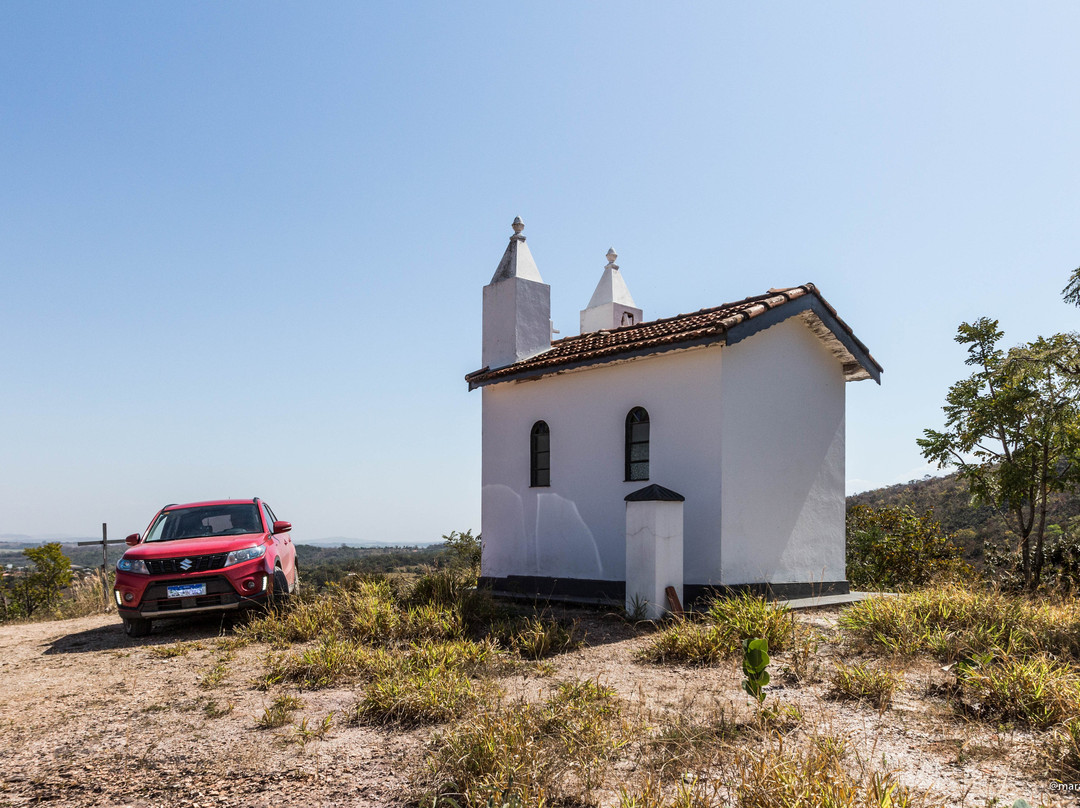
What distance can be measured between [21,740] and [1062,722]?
7.88m

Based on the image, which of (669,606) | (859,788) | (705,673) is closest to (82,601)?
(669,606)

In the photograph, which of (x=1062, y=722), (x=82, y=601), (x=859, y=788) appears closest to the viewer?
(x=859, y=788)

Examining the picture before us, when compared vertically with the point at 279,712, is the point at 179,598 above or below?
above

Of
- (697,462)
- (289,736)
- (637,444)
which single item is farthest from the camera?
(637,444)

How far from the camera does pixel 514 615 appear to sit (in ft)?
35.7

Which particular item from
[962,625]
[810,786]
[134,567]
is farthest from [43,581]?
[810,786]

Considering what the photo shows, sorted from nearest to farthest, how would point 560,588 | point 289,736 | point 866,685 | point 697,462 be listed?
point 289,736 < point 866,685 < point 697,462 < point 560,588

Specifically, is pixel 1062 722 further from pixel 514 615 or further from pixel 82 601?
pixel 82 601

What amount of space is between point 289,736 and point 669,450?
24.8ft

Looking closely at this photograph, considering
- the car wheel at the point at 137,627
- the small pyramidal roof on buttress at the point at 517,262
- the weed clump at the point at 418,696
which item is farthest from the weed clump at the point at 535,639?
the small pyramidal roof on buttress at the point at 517,262

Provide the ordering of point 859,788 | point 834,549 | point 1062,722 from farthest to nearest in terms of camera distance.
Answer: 1. point 834,549
2. point 1062,722
3. point 859,788

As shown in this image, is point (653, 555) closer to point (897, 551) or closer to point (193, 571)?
point (193, 571)

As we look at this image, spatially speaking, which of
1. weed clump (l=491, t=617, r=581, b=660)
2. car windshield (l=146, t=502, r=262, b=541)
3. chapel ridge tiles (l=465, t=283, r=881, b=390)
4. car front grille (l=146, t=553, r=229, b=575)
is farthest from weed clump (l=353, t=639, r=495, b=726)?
chapel ridge tiles (l=465, t=283, r=881, b=390)

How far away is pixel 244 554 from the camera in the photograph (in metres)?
10.4
